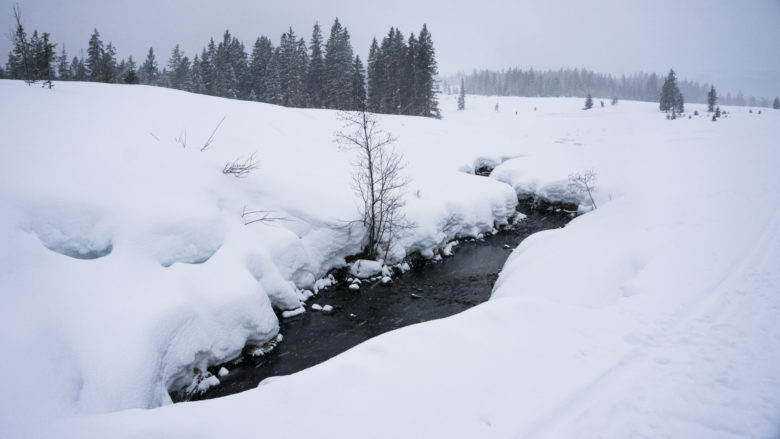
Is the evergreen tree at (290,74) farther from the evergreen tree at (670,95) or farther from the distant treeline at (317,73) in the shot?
the evergreen tree at (670,95)

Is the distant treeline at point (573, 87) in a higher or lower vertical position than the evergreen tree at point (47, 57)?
higher

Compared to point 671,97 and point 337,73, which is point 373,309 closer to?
point 337,73

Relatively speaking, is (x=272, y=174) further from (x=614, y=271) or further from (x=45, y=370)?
(x=614, y=271)

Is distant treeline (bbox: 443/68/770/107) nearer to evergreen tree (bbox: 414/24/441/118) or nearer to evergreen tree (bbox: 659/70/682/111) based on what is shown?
evergreen tree (bbox: 659/70/682/111)

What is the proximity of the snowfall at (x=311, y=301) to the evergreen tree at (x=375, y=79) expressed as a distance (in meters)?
34.2

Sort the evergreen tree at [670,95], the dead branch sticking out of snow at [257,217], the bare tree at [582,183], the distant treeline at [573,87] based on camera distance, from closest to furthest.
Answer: the dead branch sticking out of snow at [257,217], the bare tree at [582,183], the evergreen tree at [670,95], the distant treeline at [573,87]

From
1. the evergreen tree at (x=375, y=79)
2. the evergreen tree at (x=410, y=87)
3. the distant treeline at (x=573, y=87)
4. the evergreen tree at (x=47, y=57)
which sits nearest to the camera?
the evergreen tree at (x=47, y=57)

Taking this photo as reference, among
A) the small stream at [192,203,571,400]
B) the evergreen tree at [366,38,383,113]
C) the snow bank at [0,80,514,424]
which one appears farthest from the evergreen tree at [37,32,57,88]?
the evergreen tree at [366,38,383,113]

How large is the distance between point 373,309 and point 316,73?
149 feet

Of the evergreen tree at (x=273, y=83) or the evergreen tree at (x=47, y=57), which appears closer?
the evergreen tree at (x=47, y=57)

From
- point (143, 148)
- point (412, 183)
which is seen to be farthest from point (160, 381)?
point (412, 183)

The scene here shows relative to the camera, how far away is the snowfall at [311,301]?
3.66 meters

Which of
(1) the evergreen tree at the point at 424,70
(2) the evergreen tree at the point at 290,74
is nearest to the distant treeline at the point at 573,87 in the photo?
(1) the evergreen tree at the point at 424,70

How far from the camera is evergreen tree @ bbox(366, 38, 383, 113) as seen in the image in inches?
1969
